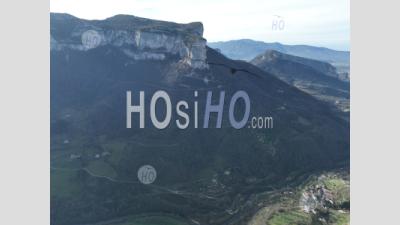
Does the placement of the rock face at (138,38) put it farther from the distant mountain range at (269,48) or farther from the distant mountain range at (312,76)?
the distant mountain range at (312,76)

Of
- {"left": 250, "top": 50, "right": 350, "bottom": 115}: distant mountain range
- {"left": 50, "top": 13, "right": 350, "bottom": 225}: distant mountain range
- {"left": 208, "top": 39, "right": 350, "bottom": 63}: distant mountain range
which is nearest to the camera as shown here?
{"left": 50, "top": 13, "right": 350, "bottom": 225}: distant mountain range

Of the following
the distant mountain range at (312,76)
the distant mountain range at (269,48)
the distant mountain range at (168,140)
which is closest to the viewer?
the distant mountain range at (168,140)

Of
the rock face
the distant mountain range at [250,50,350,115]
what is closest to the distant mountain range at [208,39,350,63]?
the distant mountain range at [250,50,350,115]

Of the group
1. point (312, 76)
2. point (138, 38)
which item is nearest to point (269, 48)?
point (312, 76)

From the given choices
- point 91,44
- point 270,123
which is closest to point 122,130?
point 91,44

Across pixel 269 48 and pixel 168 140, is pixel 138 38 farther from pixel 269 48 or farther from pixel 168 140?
pixel 269 48

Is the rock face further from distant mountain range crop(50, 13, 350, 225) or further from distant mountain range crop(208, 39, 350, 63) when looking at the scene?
distant mountain range crop(208, 39, 350, 63)

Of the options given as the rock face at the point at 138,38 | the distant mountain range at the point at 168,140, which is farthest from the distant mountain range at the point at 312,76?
the rock face at the point at 138,38
